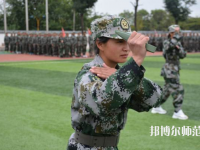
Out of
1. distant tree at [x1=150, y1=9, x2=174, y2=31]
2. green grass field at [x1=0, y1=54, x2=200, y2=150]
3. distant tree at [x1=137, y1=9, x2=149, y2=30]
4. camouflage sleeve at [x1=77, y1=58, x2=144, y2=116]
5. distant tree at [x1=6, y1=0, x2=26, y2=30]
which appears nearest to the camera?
camouflage sleeve at [x1=77, y1=58, x2=144, y2=116]

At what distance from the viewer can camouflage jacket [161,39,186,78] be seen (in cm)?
744

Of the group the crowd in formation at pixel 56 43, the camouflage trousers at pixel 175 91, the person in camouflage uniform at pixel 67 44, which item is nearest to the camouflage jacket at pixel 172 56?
the camouflage trousers at pixel 175 91

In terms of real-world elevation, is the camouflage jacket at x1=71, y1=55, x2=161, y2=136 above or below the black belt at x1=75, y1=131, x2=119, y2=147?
above

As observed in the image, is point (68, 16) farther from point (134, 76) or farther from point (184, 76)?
point (134, 76)

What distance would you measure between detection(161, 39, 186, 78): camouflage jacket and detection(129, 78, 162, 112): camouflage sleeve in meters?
5.09

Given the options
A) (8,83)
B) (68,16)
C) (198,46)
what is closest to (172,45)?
(8,83)

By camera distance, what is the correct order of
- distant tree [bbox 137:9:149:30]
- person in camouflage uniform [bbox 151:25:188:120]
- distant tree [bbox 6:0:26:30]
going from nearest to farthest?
person in camouflage uniform [bbox 151:25:188:120] → distant tree [bbox 6:0:26:30] → distant tree [bbox 137:9:149:30]

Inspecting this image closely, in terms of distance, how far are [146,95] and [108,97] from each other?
47 cm

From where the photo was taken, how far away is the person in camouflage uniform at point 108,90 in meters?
2.04

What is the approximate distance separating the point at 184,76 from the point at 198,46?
71.0 feet

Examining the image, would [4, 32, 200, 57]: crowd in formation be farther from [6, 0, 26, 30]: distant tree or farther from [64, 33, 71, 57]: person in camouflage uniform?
[6, 0, 26, 30]: distant tree

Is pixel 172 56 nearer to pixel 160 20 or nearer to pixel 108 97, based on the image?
pixel 108 97

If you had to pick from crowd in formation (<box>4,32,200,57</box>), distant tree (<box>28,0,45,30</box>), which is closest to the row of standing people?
crowd in formation (<box>4,32,200,57</box>)

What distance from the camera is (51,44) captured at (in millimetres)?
26781
